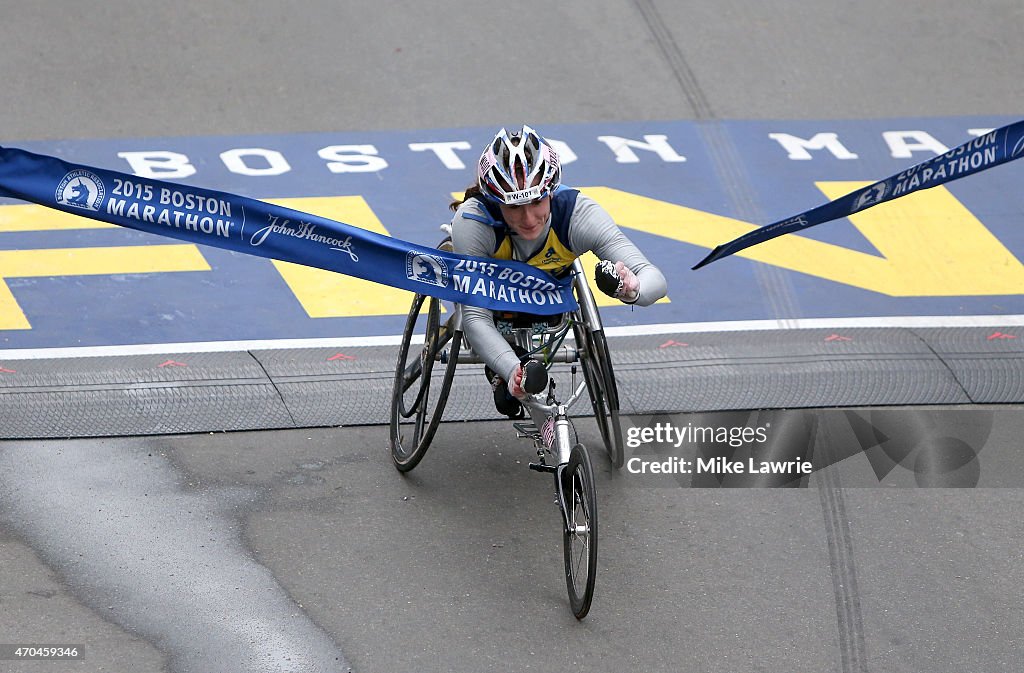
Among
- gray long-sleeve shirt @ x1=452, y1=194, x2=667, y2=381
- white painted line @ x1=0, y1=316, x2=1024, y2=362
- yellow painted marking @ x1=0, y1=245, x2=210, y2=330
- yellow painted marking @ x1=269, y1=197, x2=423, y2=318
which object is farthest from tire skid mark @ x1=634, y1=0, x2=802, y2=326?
yellow painted marking @ x1=0, y1=245, x2=210, y2=330

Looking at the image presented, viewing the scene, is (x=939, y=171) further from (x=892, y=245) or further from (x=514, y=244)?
(x=892, y=245)

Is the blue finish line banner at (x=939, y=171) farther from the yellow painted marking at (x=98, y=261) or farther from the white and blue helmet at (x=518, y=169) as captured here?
the yellow painted marking at (x=98, y=261)

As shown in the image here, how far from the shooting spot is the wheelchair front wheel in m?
6.17

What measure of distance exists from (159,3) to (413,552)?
811 centimetres

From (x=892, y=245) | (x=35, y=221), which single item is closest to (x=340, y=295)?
(x=35, y=221)

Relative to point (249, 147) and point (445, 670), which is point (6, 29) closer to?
point (249, 147)

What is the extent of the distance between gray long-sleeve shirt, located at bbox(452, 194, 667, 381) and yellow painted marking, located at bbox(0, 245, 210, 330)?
322 centimetres

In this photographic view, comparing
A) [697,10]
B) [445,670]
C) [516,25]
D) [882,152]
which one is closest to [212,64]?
[516,25]

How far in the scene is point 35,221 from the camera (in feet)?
29.7

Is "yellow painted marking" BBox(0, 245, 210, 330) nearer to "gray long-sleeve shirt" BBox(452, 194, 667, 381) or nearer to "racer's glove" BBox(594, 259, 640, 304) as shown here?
"gray long-sleeve shirt" BBox(452, 194, 667, 381)

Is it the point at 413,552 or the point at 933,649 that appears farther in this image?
the point at 413,552

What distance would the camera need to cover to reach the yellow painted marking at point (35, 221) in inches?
352

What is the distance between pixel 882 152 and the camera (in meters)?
10.4

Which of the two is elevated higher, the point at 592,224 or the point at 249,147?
the point at 592,224
